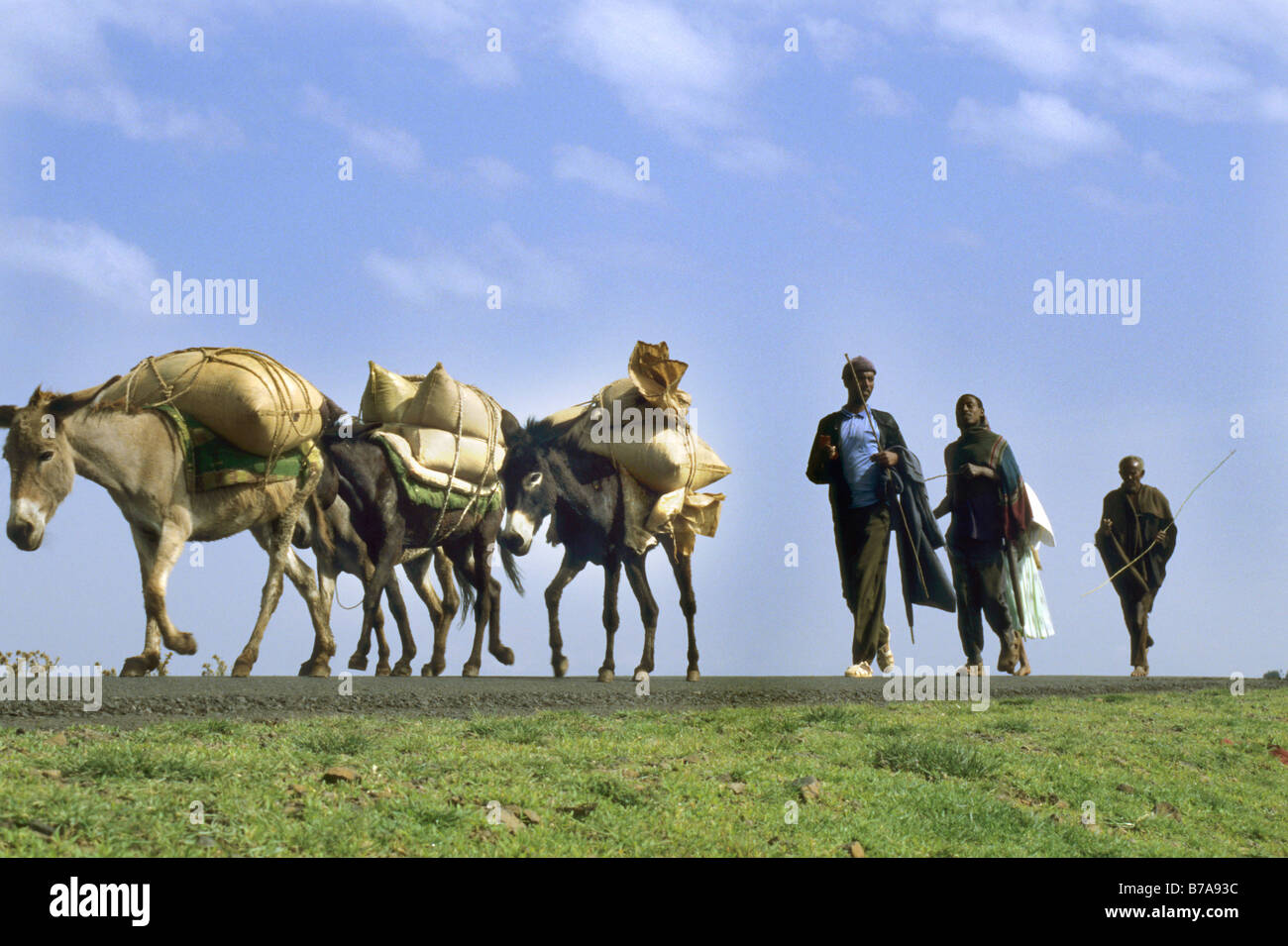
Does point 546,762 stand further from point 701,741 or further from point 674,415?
point 674,415

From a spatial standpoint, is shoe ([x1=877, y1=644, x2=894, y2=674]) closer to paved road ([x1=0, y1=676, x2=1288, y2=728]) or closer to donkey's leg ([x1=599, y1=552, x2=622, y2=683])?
paved road ([x1=0, y1=676, x2=1288, y2=728])

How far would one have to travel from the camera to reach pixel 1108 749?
1153 cm

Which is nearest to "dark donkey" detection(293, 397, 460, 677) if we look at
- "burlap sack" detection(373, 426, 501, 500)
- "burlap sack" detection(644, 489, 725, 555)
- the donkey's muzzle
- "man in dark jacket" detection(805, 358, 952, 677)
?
"burlap sack" detection(373, 426, 501, 500)

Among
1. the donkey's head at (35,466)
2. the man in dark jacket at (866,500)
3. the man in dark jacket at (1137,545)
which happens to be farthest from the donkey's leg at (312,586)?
the man in dark jacket at (1137,545)

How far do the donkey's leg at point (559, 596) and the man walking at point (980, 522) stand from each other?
14.7 ft

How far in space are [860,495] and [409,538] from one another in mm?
5086

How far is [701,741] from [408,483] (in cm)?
583

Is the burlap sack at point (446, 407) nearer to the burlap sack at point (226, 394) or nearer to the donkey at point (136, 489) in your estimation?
the burlap sack at point (226, 394)

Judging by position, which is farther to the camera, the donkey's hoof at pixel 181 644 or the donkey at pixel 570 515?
the donkey at pixel 570 515

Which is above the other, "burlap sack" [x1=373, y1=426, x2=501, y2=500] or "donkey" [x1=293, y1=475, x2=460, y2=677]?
"burlap sack" [x1=373, y1=426, x2=501, y2=500]

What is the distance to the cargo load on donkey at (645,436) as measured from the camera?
→ 52.1 ft

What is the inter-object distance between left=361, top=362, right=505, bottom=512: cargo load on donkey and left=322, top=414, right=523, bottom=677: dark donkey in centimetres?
20

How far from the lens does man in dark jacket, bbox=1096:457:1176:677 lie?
19.1 meters

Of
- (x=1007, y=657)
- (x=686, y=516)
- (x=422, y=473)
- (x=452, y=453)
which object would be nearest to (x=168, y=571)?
(x=422, y=473)
